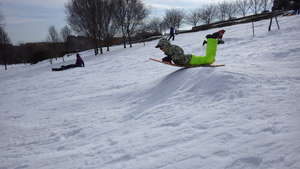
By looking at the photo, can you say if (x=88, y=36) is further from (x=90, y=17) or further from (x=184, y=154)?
→ (x=184, y=154)

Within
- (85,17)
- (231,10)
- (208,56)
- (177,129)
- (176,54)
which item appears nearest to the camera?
(177,129)

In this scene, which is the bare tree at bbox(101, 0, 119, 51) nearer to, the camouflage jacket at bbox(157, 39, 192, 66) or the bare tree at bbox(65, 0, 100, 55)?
the bare tree at bbox(65, 0, 100, 55)

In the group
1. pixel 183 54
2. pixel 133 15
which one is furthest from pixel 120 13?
pixel 183 54

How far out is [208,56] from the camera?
5.55 m

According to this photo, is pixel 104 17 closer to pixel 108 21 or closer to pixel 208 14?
pixel 108 21

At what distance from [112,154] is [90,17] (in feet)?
74.7

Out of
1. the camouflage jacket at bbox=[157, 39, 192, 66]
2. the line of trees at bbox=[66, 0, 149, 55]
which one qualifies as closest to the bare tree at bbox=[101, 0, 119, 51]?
the line of trees at bbox=[66, 0, 149, 55]

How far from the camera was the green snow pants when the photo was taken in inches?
215

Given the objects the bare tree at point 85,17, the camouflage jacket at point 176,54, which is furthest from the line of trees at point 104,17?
the camouflage jacket at point 176,54

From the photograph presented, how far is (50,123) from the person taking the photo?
395 cm

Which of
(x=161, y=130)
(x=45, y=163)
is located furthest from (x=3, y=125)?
(x=161, y=130)

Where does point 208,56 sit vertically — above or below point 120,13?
below

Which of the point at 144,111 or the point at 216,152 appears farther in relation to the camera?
the point at 144,111

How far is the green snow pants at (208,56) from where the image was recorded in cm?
546
